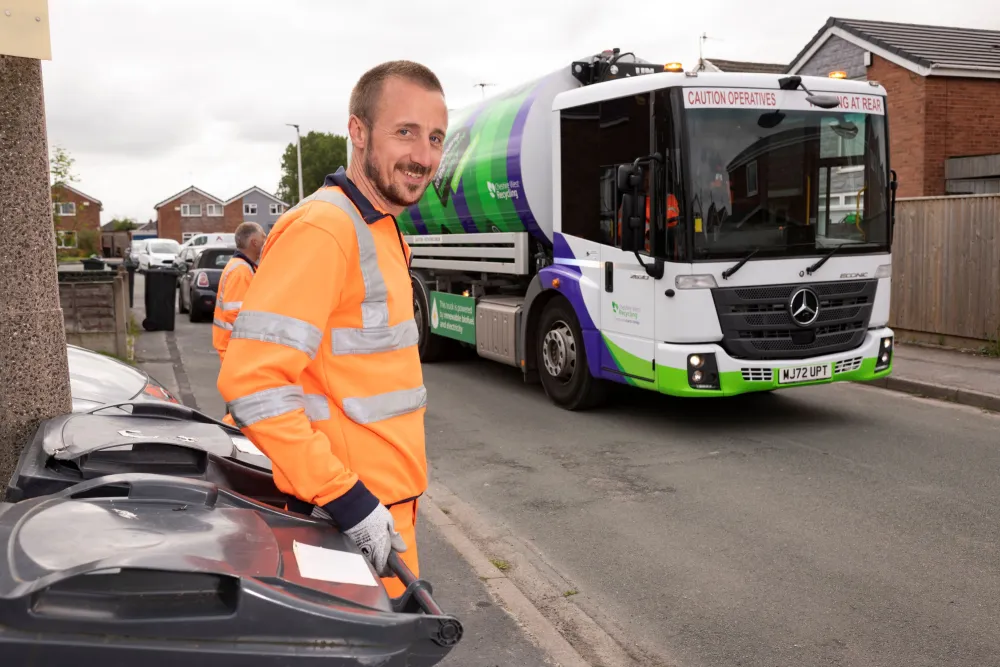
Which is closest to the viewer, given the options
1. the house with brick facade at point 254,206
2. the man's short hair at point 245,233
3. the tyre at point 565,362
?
the man's short hair at point 245,233

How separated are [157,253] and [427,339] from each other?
3672 centimetres

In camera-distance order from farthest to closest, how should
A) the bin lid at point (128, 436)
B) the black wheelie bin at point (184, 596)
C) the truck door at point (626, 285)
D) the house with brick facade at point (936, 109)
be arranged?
the house with brick facade at point (936, 109) → the truck door at point (626, 285) → the bin lid at point (128, 436) → the black wheelie bin at point (184, 596)

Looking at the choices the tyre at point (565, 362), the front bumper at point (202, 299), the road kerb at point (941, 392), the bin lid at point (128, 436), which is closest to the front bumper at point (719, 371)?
the tyre at point (565, 362)

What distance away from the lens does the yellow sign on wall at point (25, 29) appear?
2.63 m

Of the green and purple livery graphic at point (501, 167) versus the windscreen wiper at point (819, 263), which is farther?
the green and purple livery graphic at point (501, 167)

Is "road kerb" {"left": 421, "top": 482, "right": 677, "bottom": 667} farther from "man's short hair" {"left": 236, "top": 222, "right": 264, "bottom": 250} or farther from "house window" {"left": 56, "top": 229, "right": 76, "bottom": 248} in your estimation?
"house window" {"left": 56, "top": 229, "right": 76, "bottom": 248}

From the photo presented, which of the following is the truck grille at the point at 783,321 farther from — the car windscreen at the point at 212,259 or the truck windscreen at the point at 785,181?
the car windscreen at the point at 212,259

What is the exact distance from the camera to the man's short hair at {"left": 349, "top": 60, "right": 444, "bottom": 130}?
2.31m

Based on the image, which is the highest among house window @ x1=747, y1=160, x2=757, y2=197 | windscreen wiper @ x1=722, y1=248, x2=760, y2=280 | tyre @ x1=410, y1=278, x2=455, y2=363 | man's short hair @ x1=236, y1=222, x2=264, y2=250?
house window @ x1=747, y1=160, x2=757, y2=197

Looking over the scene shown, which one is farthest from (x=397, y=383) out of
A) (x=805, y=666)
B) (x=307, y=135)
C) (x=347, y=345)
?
(x=307, y=135)

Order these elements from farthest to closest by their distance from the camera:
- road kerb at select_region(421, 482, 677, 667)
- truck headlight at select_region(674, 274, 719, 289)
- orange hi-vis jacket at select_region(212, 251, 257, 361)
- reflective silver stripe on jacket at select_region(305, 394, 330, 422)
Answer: truck headlight at select_region(674, 274, 719, 289) → orange hi-vis jacket at select_region(212, 251, 257, 361) → road kerb at select_region(421, 482, 677, 667) → reflective silver stripe on jacket at select_region(305, 394, 330, 422)

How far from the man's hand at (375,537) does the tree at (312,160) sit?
88.9 m

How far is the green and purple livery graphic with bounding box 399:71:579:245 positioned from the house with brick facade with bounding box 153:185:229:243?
92.1 meters

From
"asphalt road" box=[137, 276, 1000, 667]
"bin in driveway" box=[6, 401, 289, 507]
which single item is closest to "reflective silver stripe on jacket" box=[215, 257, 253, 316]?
"asphalt road" box=[137, 276, 1000, 667]
